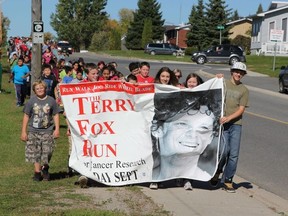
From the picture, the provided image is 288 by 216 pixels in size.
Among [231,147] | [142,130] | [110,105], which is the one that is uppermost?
[110,105]

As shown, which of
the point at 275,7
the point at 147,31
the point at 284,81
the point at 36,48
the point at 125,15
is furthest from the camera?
the point at 125,15

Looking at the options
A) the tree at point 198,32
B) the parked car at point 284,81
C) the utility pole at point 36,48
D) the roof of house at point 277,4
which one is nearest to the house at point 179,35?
the tree at point 198,32

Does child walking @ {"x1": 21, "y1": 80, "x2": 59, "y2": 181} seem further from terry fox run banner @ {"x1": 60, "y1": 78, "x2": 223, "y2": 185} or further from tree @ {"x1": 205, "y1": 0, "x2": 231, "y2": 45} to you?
tree @ {"x1": 205, "y1": 0, "x2": 231, "y2": 45}

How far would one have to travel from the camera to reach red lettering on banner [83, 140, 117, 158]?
8.17 meters

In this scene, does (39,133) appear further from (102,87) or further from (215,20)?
(215,20)

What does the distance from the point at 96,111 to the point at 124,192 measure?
123 cm

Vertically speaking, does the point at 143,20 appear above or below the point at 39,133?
above

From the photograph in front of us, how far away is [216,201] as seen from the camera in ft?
24.7

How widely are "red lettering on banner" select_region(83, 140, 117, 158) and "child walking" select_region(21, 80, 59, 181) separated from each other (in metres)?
0.55

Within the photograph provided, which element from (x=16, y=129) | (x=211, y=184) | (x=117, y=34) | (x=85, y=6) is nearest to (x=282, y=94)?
(x=16, y=129)

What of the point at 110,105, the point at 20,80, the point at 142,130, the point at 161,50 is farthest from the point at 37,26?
the point at 161,50

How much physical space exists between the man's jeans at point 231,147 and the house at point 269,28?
5314 cm

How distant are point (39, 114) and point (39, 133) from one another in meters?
0.27

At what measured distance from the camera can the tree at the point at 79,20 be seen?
104 metres
